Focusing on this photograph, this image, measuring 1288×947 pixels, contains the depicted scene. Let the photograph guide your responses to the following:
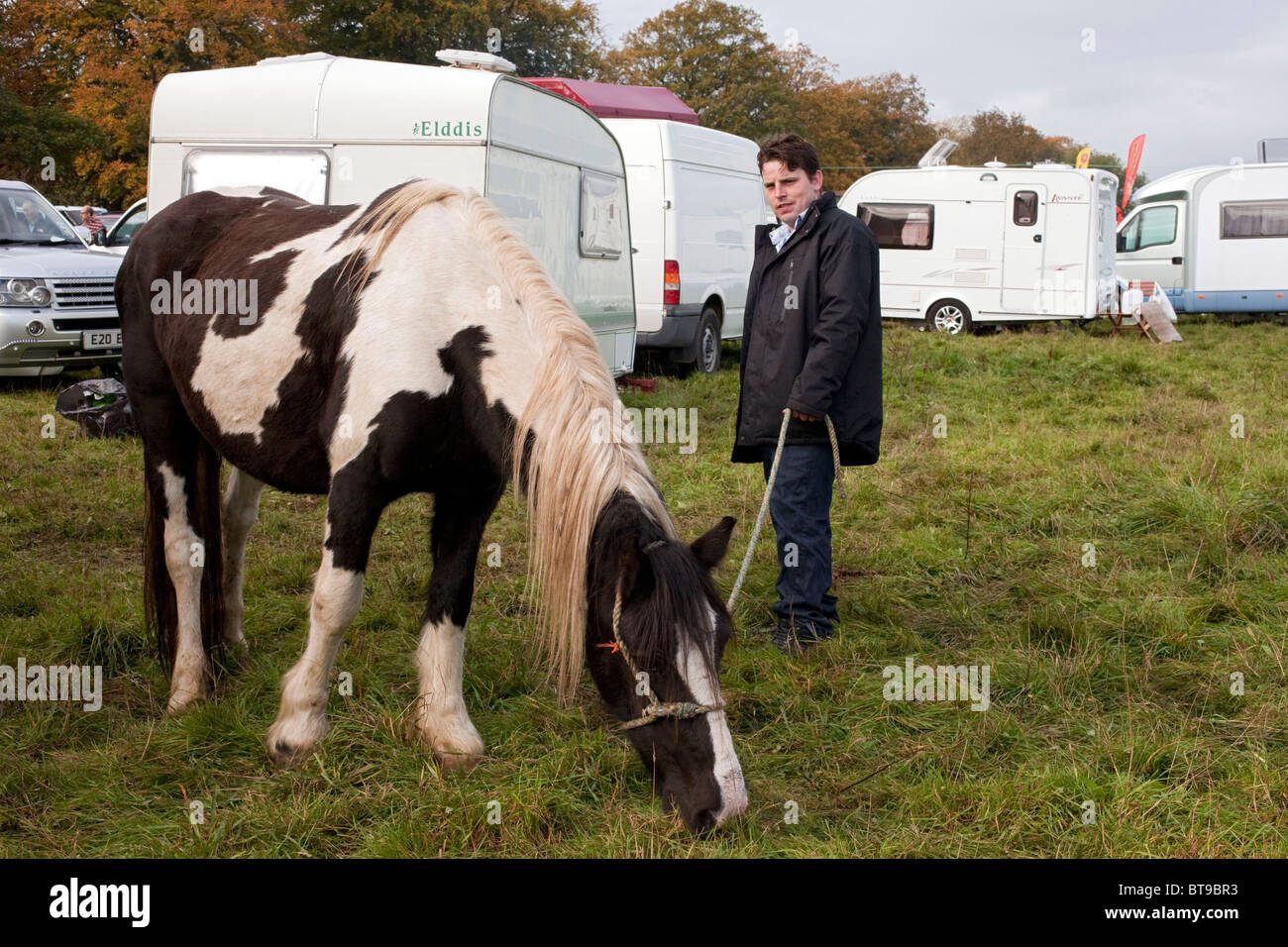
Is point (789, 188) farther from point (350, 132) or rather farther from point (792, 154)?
point (350, 132)

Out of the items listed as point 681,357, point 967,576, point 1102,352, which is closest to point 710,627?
point 967,576

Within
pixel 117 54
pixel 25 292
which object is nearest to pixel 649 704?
pixel 25 292

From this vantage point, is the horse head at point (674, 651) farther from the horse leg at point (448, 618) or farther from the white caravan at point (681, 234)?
the white caravan at point (681, 234)

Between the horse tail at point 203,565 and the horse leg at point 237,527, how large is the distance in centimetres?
17

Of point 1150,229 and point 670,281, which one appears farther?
point 1150,229

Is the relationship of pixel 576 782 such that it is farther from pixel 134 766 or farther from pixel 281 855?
pixel 134 766

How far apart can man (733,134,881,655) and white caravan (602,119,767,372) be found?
276 inches

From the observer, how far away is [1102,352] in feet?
43.8

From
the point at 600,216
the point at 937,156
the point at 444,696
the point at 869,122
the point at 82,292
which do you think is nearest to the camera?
the point at 444,696

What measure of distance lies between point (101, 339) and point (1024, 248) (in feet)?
46.1

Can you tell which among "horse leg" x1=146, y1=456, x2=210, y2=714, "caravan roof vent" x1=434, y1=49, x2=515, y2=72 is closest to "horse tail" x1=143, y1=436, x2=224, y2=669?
"horse leg" x1=146, y1=456, x2=210, y2=714

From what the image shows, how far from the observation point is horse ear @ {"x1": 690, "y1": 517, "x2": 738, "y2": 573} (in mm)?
3062

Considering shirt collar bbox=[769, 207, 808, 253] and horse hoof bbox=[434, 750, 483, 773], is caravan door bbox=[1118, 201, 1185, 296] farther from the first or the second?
horse hoof bbox=[434, 750, 483, 773]

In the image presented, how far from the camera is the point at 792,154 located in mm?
4547
